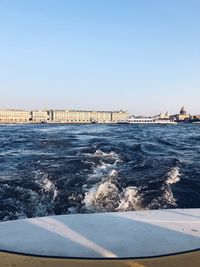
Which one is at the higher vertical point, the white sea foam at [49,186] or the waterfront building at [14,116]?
the white sea foam at [49,186]

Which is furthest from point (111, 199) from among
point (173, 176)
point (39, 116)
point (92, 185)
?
point (39, 116)

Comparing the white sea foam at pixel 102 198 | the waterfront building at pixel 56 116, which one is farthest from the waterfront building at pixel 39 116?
the white sea foam at pixel 102 198

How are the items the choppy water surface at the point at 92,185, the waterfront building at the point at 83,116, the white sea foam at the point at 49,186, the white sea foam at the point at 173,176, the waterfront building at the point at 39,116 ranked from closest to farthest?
the choppy water surface at the point at 92,185, the white sea foam at the point at 49,186, the white sea foam at the point at 173,176, the waterfront building at the point at 39,116, the waterfront building at the point at 83,116

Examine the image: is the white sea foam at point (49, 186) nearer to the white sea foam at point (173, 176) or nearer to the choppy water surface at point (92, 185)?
the choppy water surface at point (92, 185)

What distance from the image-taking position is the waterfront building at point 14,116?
164625 millimetres

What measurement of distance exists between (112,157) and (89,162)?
6.70ft

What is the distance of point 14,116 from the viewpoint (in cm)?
16662

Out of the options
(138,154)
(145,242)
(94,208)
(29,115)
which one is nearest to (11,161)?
(138,154)

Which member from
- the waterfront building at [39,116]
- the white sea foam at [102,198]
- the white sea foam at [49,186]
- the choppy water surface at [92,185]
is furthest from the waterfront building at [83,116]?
the white sea foam at [102,198]

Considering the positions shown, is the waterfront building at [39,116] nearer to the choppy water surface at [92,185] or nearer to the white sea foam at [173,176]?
the choppy water surface at [92,185]

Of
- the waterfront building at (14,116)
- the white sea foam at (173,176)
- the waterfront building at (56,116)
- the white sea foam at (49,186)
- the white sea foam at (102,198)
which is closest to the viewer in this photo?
the white sea foam at (102,198)

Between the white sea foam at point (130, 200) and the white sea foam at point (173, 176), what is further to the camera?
the white sea foam at point (173, 176)

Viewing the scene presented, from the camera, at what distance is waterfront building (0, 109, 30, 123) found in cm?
16462

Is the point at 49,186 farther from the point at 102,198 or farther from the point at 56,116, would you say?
the point at 56,116
